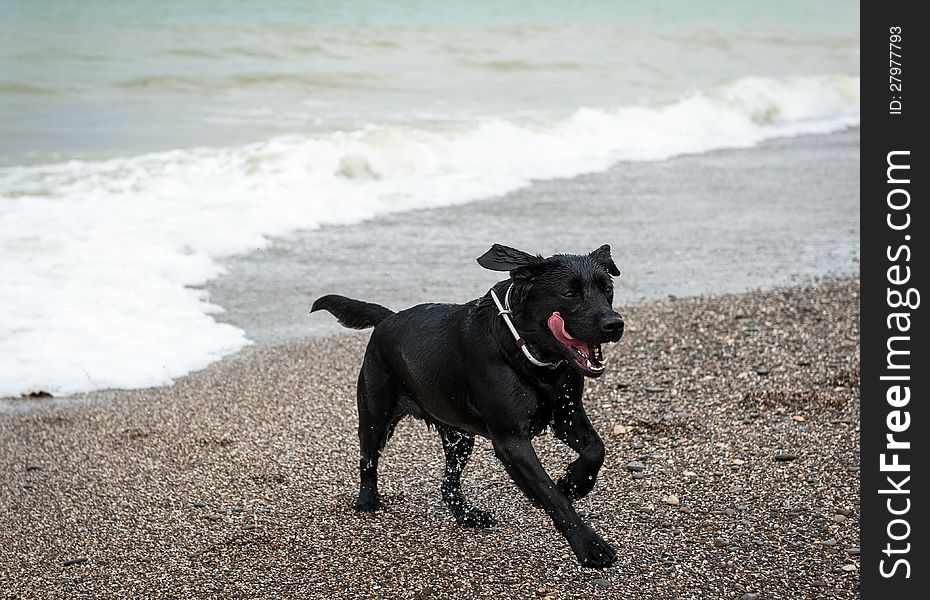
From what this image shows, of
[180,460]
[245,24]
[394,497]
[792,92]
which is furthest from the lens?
[245,24]

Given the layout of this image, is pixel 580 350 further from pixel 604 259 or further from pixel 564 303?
pixel 604 259

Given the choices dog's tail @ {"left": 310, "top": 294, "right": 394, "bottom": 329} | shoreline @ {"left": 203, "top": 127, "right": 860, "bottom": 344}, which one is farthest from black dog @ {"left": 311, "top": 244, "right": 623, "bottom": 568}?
shoreline @ {"left": 203, "top": 127, "right": 860, "bottom": 344}

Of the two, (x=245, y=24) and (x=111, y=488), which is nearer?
(x=111, y=488)

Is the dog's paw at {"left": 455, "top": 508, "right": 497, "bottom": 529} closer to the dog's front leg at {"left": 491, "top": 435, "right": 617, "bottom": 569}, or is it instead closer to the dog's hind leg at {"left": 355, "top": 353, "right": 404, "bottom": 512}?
the dog's hind leg at {"left": 355, "top": 353, "right": 404, "bottom": 512}

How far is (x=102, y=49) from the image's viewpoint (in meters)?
29.5

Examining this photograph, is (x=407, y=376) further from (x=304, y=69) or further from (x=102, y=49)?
(x=102, y=49)

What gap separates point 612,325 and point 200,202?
33.7 ft

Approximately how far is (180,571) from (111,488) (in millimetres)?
1168

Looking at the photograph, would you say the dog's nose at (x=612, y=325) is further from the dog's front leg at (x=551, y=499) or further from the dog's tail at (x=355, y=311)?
the dog's tail at (x=355, y=311)

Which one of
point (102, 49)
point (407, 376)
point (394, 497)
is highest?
point (102, 49)

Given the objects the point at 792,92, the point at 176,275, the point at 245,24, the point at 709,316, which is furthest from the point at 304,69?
the point at 709,316

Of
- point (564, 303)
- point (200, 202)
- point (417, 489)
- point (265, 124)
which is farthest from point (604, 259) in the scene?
point (265, 124)

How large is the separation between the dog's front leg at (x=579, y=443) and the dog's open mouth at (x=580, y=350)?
1.28ft

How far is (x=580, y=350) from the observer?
13.1ft
